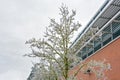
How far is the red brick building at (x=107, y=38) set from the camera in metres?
16.5

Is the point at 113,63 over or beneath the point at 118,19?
beneath

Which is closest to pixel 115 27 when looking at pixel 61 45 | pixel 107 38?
pixel 107 38

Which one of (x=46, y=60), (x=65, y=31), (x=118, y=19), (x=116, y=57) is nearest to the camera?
(x=65, y=31)

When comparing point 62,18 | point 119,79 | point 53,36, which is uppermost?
point 62,18

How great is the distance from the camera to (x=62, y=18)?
16.3 m

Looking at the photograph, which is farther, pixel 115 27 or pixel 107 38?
pixel 107 38

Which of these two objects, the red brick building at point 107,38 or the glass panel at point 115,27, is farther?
the glass panel at point 115,27

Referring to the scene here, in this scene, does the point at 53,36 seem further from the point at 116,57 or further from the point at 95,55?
the point at 95,55

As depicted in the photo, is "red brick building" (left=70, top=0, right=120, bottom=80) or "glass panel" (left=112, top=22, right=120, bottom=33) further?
"glass panel" (left=112, top=22, right=120, bottom=33)

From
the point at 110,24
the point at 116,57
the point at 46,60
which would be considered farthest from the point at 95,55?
the point at 46,60

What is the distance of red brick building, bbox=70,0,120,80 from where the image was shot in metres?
16.5

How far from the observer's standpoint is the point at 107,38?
73.5 ft

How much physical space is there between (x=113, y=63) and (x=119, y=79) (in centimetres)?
158

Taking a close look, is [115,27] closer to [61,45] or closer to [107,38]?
[107,38]
